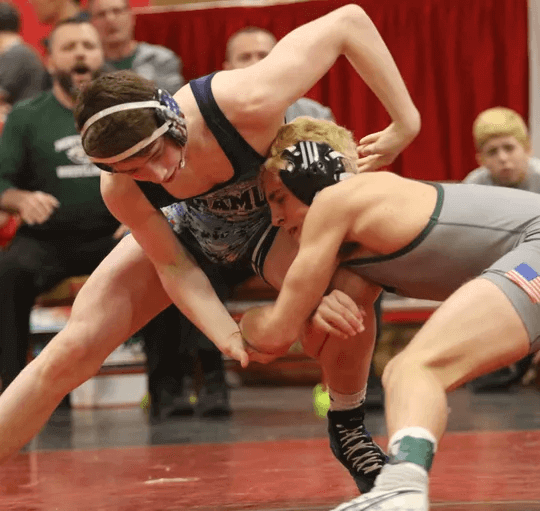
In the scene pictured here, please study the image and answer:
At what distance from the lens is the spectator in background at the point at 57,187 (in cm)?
492

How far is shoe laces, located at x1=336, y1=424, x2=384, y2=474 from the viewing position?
9.03 feet

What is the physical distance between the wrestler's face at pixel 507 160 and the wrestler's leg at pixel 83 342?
116 inches

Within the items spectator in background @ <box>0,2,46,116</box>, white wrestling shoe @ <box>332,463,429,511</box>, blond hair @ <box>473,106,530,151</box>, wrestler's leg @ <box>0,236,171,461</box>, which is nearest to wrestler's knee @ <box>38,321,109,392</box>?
wrestler's leg @ <box>0,236,171,461</box>

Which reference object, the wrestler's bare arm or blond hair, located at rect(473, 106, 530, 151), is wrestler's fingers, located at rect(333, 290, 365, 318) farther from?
blond hair, located at rect(473, 106, 530, 151)

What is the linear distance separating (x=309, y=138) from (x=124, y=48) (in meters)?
Result: 3.37

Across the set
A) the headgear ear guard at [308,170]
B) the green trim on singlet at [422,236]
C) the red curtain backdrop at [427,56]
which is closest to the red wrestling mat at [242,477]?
the green trim on singlet at [422,236]

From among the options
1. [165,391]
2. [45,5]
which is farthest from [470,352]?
[45,5]

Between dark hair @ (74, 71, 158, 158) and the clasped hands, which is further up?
dark hair @ (74, 71, 158, 158)

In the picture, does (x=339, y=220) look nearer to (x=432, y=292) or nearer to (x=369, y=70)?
(x=432, y=292)

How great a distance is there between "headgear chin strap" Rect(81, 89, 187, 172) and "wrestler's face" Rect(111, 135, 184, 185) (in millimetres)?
16

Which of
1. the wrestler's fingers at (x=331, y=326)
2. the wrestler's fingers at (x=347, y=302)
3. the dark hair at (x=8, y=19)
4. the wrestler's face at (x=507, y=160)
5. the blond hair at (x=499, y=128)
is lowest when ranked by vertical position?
the wrestler's face at (x=507, y=160)

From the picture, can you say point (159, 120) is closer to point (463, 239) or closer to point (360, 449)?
point (463, 239)

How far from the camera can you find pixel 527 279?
6.95 ft

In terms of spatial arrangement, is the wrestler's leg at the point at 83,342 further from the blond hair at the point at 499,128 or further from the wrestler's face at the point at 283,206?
the blond hair at the point at 499,128
